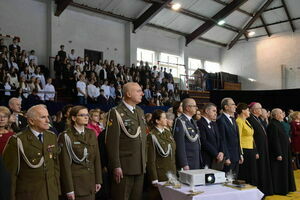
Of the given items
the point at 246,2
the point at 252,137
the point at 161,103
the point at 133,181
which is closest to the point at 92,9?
the point at 161,103

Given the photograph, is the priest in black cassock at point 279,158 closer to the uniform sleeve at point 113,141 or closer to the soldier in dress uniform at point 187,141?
the soldier in dress uniform at point 187,141

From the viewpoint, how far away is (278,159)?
492 centimetres

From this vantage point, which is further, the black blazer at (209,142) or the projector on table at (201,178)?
the black blazer at (209,142)

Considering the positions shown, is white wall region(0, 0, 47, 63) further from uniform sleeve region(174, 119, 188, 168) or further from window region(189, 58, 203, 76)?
uniform sleeve region(174, 119, 188, 168)

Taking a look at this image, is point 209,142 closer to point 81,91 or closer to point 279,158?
point 279,158

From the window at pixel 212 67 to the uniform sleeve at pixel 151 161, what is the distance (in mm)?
17475

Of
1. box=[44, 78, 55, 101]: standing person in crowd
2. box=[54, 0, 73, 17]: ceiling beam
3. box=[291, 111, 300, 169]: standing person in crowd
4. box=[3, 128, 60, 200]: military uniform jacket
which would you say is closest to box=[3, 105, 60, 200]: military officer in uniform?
box=[3, 128, 60, 200]: military uniform jacket

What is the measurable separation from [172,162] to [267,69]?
17717mm

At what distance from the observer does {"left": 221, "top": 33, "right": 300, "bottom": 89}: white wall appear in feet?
61.4

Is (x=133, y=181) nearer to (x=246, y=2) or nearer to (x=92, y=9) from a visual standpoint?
(x=92, y=9)

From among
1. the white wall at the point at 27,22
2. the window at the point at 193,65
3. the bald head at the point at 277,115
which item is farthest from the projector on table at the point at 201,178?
the window at the point at 193,65

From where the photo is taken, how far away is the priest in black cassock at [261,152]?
4723 mm

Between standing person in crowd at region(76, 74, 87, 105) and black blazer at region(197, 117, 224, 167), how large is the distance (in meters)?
6.99

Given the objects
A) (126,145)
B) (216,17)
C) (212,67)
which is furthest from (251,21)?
(126,145)
